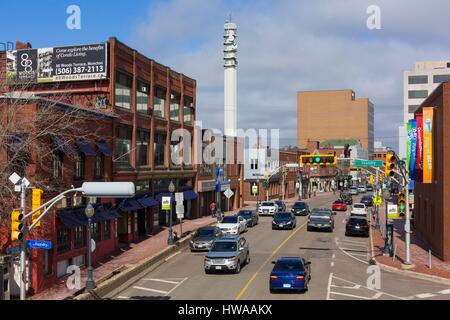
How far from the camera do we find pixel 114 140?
3600cm

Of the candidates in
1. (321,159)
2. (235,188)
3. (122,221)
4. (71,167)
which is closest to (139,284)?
(71,167)

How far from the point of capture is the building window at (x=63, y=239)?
91.2ft

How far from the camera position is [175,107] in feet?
169

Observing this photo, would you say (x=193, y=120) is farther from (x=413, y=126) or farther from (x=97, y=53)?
(x=413, y=126)

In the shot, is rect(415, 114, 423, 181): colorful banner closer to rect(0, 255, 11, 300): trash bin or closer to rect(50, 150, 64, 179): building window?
rect(50, 150, 64, 179): building window

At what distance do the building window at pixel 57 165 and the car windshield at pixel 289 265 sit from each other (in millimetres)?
12435

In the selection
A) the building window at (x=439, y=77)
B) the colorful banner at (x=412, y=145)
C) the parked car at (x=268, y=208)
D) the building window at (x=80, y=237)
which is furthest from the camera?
the building window at (x=439, y=77)

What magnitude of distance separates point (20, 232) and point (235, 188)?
179ft

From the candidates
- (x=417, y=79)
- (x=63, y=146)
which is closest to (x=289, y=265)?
(x=63, y=146)

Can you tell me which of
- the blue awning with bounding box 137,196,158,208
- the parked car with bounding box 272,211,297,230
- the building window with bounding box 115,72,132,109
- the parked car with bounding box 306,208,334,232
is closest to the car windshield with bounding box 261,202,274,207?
the parked car with bounding box 272,211,297,230

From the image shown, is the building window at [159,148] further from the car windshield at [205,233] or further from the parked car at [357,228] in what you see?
the parked car at [357,228]

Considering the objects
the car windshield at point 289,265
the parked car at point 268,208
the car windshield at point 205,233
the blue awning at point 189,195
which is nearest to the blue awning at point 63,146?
the car windshield at point 205,233

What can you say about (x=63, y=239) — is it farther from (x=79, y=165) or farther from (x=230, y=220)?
(x=230, y=220)

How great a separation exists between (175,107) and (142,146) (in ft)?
30.2
